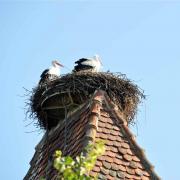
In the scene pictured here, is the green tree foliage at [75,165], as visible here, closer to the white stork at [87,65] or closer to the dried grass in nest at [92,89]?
the dried grass in nest at [92,89]

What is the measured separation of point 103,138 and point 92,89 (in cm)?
174

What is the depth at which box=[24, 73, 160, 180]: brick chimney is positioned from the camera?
10.3m

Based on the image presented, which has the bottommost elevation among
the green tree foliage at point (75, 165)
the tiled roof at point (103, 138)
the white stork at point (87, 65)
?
the green tree foliage at point (75, 165)

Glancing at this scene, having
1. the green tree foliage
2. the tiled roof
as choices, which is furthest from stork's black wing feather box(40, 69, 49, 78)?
the green tree foliage

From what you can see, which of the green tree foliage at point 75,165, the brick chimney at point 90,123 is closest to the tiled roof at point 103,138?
the brick chimney at point 90,123

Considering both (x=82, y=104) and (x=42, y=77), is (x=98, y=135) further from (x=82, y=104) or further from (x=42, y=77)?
(x=42, y=77)

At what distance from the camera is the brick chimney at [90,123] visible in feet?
33.7

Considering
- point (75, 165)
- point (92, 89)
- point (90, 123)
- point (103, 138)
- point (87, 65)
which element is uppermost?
point (87, 65)

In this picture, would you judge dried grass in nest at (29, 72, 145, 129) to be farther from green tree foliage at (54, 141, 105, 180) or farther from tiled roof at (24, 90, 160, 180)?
green tree foliage at (54, 141, 105, 180)

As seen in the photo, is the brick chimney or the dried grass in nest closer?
the brick chimney

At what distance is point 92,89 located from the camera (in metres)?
12.1

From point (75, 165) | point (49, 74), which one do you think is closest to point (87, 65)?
point (49, 74)

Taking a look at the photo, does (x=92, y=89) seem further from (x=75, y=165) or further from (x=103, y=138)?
(x=75, y=165)

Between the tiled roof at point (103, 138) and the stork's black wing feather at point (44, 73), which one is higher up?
the stork's black wing feather at point (44, 73)
